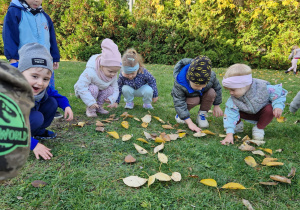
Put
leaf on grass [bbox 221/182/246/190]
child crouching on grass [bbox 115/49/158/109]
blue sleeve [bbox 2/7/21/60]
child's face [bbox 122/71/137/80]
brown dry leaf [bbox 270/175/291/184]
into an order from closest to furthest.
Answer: leaf on grass [bbox 221/182/246/190] < brown dry leaf [bbox 270/175/291/184] < blue sleeve [bbox 2/7/21/60] < child's face [bbox 122/71/137/80] < child crouching on grass [bbox 115/49/158/109]

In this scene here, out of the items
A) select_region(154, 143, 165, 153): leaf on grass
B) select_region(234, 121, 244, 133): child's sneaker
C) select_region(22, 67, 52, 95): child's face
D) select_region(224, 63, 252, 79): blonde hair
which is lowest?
select_region(234, 121, 244, 133): child's sneaker

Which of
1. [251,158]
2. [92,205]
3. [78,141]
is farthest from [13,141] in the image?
[251,158]

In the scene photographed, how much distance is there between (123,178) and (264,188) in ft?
3.15

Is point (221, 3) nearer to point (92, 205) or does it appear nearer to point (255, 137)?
point (255, 137)

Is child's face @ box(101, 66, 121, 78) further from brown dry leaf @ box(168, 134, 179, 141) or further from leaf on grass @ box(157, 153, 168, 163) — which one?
leaf on grass @ box(157, 153, 168, 163)

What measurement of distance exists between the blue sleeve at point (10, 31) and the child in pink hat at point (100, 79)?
774mm

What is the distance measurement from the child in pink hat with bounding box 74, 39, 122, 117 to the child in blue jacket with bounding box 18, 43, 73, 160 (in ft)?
2.05

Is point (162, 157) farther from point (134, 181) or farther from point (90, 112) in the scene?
point (90, 112)

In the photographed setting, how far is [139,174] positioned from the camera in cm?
163

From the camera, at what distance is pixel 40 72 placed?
1.64 metres

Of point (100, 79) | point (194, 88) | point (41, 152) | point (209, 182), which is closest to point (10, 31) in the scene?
point (100, 79)

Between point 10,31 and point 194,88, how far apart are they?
2.18 metres

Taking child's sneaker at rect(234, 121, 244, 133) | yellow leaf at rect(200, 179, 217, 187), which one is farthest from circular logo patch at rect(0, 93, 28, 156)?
child's sneaker at rect(234, 121, 244, 133)

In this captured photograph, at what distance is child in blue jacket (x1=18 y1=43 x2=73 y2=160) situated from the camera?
1.61m
